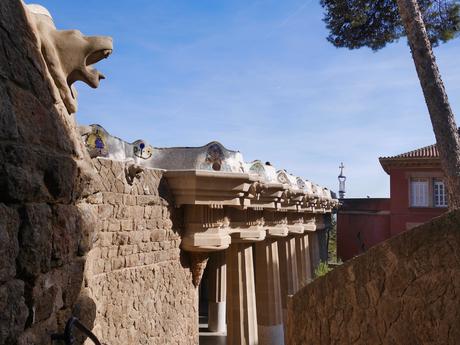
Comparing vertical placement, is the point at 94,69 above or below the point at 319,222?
above

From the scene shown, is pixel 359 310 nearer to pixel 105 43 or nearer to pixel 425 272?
pixel 425 272

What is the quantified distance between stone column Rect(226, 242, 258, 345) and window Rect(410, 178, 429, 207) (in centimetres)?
1188

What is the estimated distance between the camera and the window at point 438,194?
19.6 m

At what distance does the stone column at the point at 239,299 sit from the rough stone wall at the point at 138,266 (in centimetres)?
312

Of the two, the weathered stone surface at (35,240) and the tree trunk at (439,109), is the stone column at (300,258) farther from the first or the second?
the weathered stone surface at (35,240)

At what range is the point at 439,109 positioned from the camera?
805 cm

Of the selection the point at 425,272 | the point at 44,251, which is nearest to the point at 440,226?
the point at 425,272

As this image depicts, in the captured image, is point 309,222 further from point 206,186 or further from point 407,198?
point 206,186

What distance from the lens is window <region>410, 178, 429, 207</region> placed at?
2002 centimetres

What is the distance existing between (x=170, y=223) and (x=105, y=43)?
489 cm

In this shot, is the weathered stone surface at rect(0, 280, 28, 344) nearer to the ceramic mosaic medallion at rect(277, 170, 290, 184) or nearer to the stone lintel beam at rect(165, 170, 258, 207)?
the stone lintel beam at rect(165, 170, 258, 207)

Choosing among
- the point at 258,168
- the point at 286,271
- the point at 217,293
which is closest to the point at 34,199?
the point at 258,168

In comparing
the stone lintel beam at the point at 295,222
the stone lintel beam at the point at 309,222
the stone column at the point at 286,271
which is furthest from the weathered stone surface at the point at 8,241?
the stone lintel beam at the point at 309,222

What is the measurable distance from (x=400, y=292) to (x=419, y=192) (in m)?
17.4
